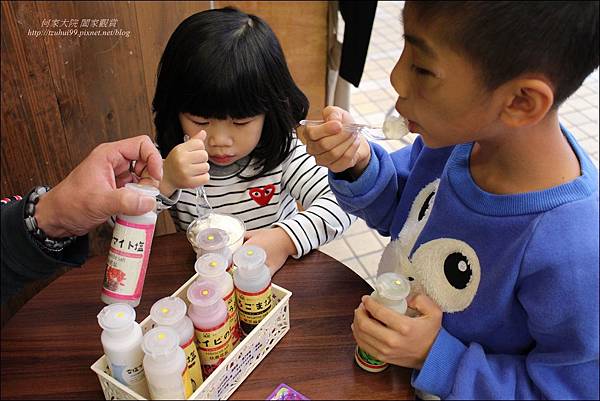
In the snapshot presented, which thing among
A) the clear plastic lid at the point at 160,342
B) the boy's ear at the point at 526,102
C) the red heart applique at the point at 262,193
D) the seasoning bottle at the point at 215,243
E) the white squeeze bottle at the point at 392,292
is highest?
the boy's ear at the point at 526,102

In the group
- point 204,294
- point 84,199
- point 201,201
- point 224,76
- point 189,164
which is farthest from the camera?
point 201,201

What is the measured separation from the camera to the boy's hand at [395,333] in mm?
751

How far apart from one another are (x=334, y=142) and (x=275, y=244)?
0.86ft

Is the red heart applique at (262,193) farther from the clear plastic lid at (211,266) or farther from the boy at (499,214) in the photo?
the clear plastic lid at (211,266)

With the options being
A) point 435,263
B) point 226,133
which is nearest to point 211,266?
point 435,263

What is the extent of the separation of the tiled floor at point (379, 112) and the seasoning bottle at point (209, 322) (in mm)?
1329

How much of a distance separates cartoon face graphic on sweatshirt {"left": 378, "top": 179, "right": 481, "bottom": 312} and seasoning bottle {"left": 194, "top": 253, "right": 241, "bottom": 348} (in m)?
0.32

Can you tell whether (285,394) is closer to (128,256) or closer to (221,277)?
(221,277)

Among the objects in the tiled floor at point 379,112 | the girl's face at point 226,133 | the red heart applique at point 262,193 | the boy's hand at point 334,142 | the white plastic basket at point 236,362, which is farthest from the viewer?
the tiled floor at point 379,112

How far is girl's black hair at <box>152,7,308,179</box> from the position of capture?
1124mm

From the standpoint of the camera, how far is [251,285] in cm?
79

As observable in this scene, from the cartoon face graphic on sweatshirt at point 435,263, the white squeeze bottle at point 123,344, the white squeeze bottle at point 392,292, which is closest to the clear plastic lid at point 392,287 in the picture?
the white squeeze bottle at point 392,292

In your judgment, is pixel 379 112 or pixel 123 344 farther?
pixel 379 112

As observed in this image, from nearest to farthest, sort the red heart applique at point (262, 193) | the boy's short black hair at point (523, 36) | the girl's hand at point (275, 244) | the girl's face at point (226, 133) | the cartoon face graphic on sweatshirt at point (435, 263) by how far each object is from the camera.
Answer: the boy's short black hair at point (523, 36), the cartoon face graphic on sweatshirt at point (435, 263), the girl's hand at point (275, 244), the girl's face at point (226, 133), the red heart applique at point (262, 193)
